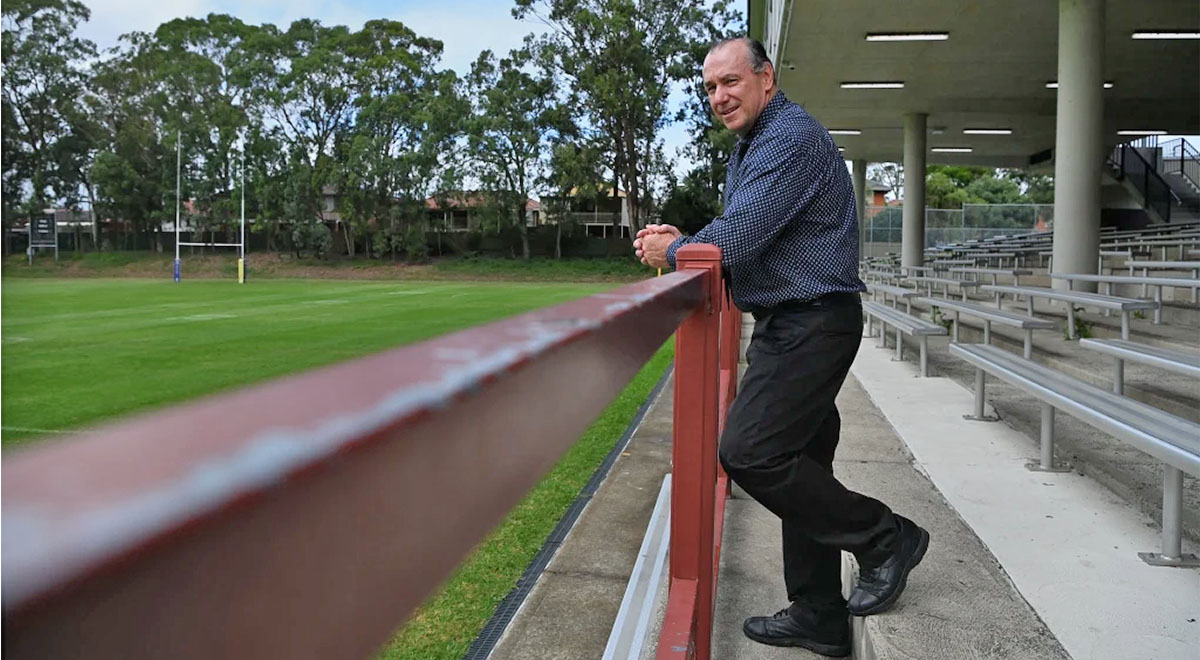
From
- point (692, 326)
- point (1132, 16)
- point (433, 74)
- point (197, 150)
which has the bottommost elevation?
point (692, 326)

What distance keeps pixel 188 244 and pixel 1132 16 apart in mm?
47702

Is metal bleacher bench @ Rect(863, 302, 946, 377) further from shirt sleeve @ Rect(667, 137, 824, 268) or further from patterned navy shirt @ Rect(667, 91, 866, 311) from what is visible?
shirt sleeve @ Rect(667, 137, 824, 268)

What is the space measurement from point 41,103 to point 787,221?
2390 centimetres

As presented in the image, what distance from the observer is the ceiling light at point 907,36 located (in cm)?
1425

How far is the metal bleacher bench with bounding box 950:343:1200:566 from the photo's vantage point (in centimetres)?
258

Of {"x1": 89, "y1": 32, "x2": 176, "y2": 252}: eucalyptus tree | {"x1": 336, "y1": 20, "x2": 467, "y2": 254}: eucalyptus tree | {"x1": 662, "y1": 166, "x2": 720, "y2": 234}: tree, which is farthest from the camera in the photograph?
{"x1": 336, "y1": 20, "x2": 467, "y2": 254}: eucalyptus tree

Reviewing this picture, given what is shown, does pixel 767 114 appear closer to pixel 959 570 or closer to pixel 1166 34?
pixel 959 570

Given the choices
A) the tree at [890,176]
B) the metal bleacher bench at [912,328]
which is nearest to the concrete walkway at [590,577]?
the metal bleacher bench at [912,328]

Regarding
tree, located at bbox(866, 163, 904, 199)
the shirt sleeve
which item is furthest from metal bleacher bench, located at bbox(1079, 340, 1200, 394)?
tree, located at bbox(866, 163, 904, 199)

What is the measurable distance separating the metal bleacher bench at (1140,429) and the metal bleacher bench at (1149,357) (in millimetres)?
248

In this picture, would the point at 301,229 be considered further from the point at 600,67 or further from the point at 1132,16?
the point at 1132,16

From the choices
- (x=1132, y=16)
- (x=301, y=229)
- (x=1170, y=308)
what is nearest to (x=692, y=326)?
(x=1170, y=308)

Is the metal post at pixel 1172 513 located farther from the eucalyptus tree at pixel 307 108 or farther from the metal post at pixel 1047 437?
the eucalyptus tree at pixel 307 108

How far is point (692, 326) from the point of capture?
1.98 metres
